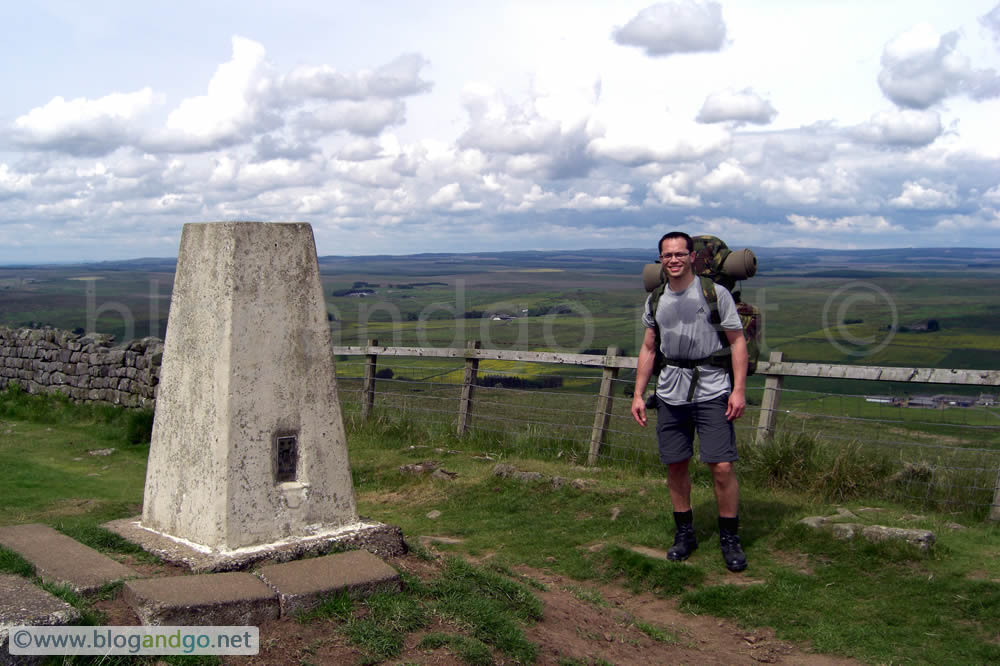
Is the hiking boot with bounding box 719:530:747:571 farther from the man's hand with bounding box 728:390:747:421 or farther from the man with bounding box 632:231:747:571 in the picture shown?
the man's hand with bounding box 728:390:747:421

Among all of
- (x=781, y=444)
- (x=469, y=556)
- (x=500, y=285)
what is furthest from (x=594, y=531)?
(x=500, y=285)

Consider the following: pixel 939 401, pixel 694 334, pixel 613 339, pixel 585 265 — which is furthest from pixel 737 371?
pixel 585 265

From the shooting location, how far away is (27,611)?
3.30m

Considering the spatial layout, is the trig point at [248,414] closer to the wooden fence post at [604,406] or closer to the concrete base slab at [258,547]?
the concrete base slab at [258,547]

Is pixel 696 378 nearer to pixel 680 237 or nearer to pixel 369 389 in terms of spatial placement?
pixel 680 237

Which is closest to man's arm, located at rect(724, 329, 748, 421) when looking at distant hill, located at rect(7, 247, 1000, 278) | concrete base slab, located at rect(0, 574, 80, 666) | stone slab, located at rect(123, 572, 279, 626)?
stone slab, located at rect(123, 572, 279, 626)

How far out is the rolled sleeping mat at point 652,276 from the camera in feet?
18.0

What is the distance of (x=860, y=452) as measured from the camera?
7047mm

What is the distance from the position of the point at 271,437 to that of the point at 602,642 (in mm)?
2075

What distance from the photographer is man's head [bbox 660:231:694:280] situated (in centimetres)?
512

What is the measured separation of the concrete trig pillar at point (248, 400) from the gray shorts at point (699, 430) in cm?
203

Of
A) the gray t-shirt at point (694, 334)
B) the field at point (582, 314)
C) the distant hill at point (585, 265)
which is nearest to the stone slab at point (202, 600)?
the gray t-shirt at point (694, 334)

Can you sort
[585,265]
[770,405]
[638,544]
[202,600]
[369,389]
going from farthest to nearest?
[585,265] < [369,389] < [770,405] < [638,544] < [202,600]

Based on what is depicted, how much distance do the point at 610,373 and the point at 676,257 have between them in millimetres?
3376
